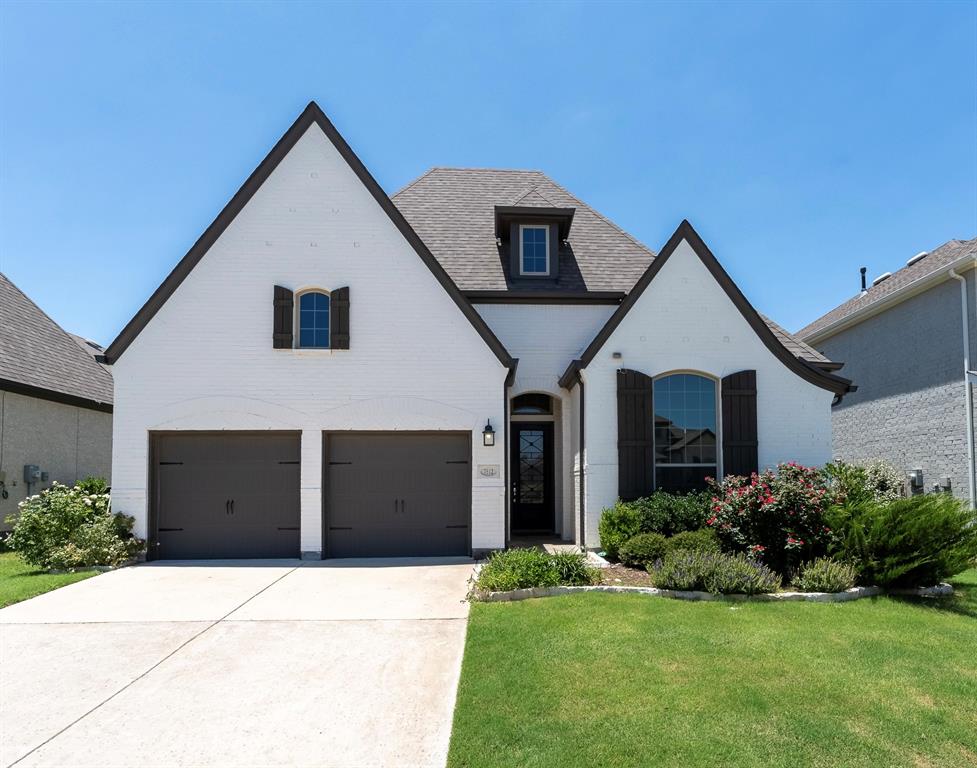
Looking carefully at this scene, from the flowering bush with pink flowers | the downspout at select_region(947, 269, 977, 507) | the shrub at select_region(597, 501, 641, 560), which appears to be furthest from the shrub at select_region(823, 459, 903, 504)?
the shrub at select_region(597, 501, 641, 560)

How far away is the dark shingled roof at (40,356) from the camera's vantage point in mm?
16109

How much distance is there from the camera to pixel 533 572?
28.5ft

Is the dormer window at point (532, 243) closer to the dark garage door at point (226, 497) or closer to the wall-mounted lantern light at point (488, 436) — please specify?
the wall-mounted lantern light at point (488, 436)

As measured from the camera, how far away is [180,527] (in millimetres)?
12008

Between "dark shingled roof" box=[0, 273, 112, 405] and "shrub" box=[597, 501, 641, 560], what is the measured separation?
13891 millimetres

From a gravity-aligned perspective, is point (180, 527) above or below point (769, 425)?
below

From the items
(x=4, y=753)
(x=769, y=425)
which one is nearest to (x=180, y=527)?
(x=4, y=753)

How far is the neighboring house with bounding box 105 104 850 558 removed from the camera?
11984 mm

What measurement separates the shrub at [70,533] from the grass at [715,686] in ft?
23.6

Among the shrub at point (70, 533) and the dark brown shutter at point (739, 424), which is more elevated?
the dark brown shutter at point (739, 424)

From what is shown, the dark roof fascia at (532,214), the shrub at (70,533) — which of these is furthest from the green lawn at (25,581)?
the dark roof fascia at (532,214)

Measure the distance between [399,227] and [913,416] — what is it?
14.3m

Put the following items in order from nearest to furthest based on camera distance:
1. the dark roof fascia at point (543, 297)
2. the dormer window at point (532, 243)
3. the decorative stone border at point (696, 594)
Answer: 1. the decorative stone border at point (696, 594)
2. the dark roof fascia at point (543, 297)
3. the dormer window at point (532, 243)

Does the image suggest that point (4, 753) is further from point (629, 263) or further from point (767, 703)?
point (629, 263)
